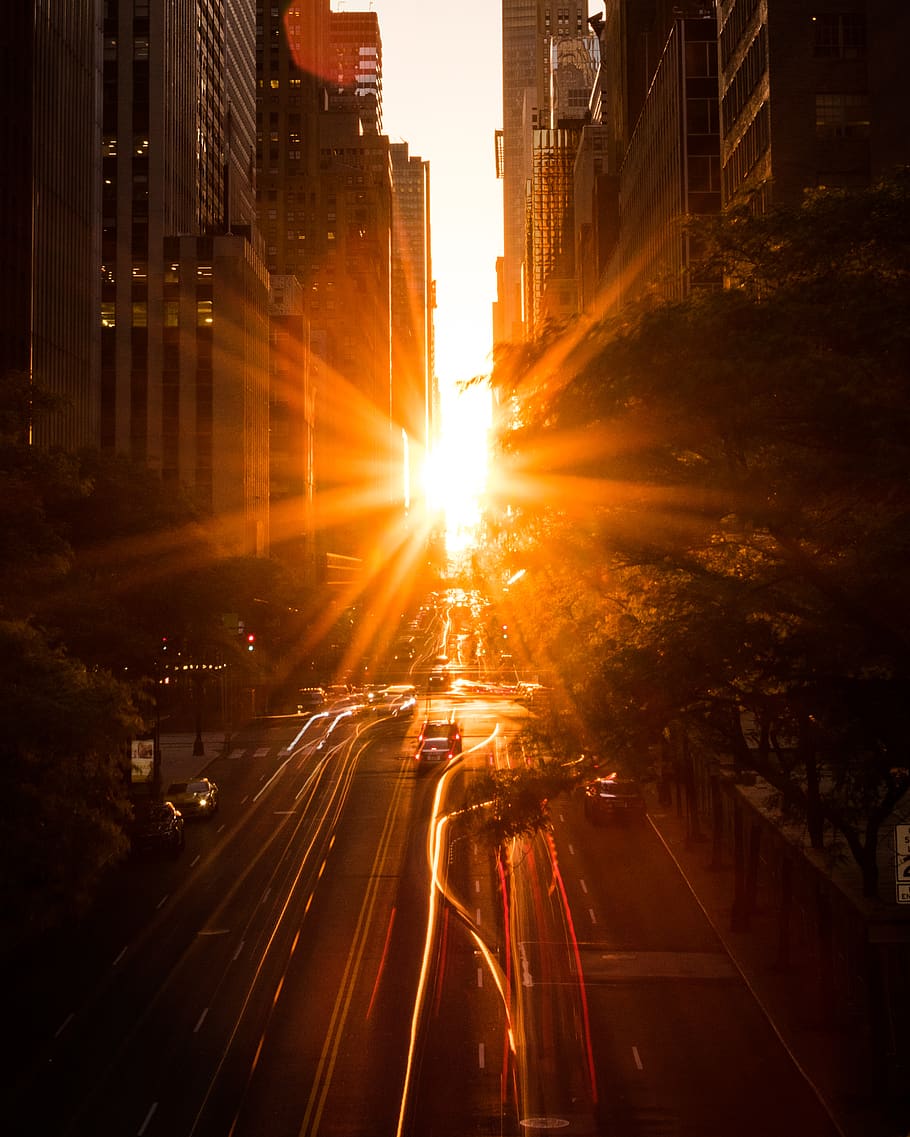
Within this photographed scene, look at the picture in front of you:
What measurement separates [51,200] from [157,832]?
4142cm

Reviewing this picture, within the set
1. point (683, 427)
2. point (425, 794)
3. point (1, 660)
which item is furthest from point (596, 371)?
point (425, 794)

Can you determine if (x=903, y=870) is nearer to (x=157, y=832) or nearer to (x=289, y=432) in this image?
(x=157, y=832)

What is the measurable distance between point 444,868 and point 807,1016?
15967 mm

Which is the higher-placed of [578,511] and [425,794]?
[578,511]

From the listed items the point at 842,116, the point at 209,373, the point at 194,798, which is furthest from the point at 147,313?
the point at 194,798

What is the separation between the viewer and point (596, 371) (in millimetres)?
17766

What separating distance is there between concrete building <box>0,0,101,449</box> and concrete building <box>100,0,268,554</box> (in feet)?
123

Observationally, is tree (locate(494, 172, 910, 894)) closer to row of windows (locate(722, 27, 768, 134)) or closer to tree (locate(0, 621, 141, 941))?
tree (locate(0, 621, 141, 941))

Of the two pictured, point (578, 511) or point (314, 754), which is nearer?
point (578, 511)

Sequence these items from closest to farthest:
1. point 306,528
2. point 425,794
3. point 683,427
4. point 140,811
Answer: point 683,427
point 140,811
point 425,794
point 306,528

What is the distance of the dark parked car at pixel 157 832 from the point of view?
43.0 meters

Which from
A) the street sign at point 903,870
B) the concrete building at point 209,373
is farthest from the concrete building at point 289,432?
the street sign at point 903,870

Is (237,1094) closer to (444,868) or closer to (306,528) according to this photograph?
(444,868)

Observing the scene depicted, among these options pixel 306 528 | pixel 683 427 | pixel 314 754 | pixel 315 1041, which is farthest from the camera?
pixel 306 528
